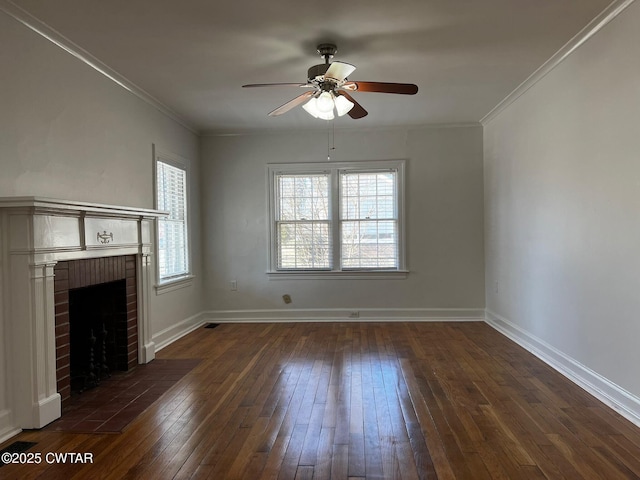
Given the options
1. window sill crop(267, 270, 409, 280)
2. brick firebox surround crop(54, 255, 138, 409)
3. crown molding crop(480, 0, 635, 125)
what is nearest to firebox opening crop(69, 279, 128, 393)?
brick firebox surround crop(54, 255, 138, 409)

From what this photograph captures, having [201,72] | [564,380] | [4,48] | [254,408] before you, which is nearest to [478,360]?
[564,380]

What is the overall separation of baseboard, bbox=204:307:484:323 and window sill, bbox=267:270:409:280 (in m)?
0.43

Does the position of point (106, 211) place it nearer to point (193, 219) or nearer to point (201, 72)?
point (201, 72)

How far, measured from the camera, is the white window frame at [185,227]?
4527 mm

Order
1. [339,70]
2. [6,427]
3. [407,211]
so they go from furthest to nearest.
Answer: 1. [407,211]
2. [339,70]
3. [6,427]

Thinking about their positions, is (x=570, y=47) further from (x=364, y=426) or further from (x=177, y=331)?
(x=177, y=331)

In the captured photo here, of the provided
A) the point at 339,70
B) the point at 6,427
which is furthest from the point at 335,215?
the point at 6,427

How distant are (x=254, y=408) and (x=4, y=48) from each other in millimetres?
2807

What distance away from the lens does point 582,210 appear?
10.6 feet

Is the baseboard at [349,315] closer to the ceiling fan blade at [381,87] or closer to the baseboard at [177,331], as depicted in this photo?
the baseboard at [177,331]

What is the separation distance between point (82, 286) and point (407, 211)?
3.98 meters

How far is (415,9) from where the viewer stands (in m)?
2.72

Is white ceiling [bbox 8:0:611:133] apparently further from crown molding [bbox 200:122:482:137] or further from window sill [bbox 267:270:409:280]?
window sill [bbox 267:270:409:280]

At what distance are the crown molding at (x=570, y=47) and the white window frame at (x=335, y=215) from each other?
1648 millimetres
